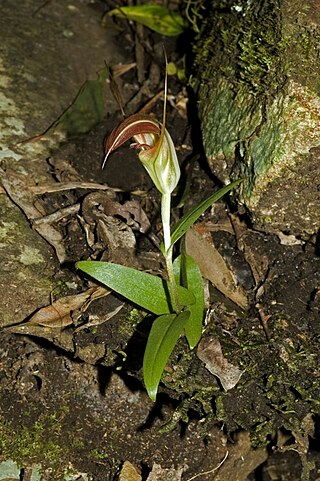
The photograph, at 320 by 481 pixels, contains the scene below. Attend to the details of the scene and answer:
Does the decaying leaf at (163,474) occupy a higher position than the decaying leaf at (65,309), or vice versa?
the decaying leaf at (65,309)

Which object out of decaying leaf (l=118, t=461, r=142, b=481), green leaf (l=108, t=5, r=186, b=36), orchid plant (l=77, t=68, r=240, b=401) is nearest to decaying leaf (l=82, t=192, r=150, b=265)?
orchid plant (l=77, t=68, r=240, b=401)

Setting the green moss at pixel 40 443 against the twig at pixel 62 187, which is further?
the twig at pixel 62 187

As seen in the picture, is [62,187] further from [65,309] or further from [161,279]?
[161,279]

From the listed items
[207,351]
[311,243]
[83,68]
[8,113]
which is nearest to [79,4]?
[83,68]

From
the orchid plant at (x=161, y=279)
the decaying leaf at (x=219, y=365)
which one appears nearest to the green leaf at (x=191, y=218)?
the orchid plant at (x=161, y=279)

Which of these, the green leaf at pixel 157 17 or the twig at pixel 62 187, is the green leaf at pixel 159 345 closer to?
the twig at pixel 62 187

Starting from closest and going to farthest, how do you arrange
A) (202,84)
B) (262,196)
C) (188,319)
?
(188,319) < (262,196) < (202,84)

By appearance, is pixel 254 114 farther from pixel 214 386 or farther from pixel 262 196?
pixel 214 386
